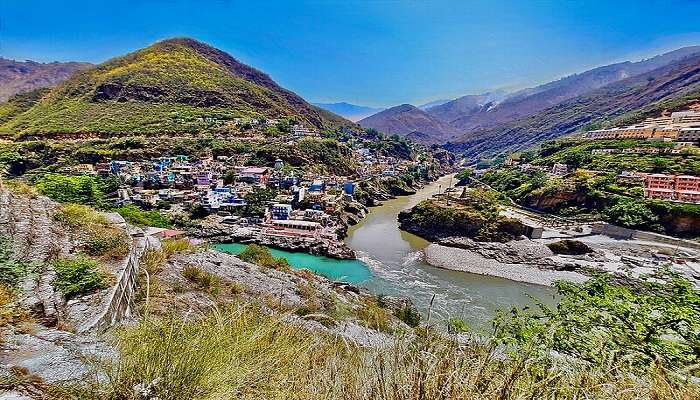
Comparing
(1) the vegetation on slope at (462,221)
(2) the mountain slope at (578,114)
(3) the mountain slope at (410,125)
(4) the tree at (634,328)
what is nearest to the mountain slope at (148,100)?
(1) the vegetation on slope at (462,221)

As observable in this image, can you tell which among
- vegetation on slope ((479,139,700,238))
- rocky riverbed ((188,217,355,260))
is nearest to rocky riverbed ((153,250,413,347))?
rocky riverbed ((188,217,355,260))

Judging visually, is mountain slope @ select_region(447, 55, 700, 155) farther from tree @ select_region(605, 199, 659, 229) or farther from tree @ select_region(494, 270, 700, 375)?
tree @ select_region(494, 270, 700, 375)

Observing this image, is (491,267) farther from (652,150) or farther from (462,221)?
(652,150)

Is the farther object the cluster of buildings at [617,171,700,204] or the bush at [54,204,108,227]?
the cluster of buildings at [617,171,700,204]

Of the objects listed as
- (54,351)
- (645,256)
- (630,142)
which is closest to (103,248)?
(54,351)

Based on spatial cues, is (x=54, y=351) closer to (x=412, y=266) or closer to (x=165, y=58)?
(x=412, y=266)

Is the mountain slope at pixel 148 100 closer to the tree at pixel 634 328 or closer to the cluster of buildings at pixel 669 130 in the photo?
the tree at pixel 634 328

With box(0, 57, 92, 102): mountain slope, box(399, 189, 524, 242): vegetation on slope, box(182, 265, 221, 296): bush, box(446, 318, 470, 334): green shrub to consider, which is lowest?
box(399, 189, 524, 242): vegetation on slope
